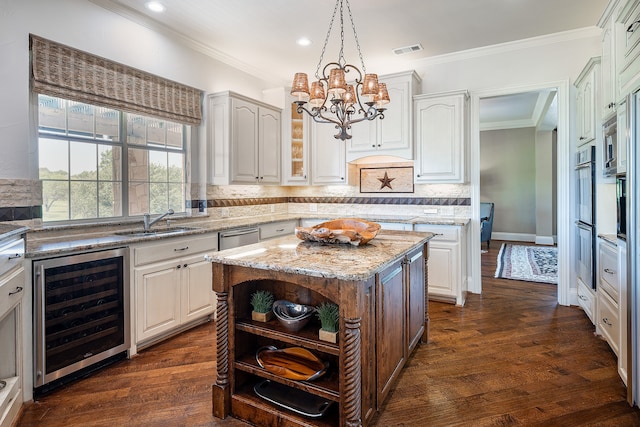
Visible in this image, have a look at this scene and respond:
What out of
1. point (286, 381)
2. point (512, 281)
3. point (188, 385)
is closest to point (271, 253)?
point (286, 381)

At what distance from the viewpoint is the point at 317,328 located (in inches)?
75.4

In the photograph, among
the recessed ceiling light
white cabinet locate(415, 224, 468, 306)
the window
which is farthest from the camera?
white cabinet locate(415, 224, 468, 306)

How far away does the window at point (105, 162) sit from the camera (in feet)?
9.33

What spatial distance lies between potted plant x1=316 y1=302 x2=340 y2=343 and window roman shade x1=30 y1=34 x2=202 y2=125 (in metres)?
2.64

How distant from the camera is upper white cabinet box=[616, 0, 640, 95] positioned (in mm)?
2113

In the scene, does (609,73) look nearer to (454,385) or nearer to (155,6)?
(454,385)

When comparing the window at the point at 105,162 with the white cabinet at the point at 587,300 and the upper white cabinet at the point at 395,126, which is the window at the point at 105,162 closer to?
the upper white cabinet at the point at 395,126

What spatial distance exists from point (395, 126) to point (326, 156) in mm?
1016

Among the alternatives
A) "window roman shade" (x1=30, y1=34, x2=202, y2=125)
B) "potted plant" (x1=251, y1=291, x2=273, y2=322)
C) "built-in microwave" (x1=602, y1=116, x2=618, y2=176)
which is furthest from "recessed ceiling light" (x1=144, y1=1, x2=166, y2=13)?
"built-in microwave" (x1=602, y1=116, x2=618, y2=176)

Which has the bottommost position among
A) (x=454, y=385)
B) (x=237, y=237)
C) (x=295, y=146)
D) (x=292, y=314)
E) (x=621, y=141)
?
(x=454, y=385)

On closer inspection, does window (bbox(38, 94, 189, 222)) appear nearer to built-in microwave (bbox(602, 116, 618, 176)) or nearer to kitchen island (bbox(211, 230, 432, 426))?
kitchen island (bbox(211, 230, 432, 426))

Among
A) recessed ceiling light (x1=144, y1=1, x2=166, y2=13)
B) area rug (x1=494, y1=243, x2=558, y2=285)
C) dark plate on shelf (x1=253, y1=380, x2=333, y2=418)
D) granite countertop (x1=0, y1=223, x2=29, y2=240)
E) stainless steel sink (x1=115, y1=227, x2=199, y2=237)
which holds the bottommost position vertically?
dark plate on shelf (x1=253, y1=380, x2=333, y2=418)

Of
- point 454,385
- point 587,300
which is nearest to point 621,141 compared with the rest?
point 587,300

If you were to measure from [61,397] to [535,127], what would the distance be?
→ 9598mm
